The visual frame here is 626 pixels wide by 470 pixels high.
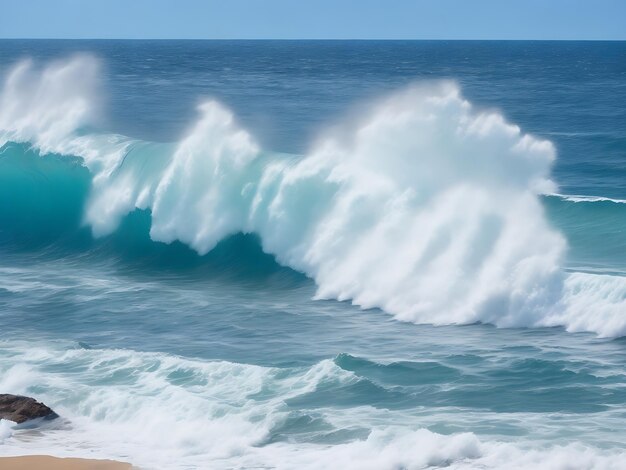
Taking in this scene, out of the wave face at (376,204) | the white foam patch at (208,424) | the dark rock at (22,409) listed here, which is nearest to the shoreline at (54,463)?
the white foam patch at (208,424)

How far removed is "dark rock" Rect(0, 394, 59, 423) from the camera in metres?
12.6

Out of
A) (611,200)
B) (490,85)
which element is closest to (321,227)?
Result: (611,200)

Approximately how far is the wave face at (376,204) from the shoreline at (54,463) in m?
7.12

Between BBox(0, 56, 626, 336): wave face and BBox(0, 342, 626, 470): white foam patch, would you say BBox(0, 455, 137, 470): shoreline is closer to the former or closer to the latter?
BBox(0, 342, 626, 470): white foam patch

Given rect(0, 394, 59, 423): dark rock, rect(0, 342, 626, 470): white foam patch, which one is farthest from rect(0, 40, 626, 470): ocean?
rect(0, 394, 59, 423): dark rock

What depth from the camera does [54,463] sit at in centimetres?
1145

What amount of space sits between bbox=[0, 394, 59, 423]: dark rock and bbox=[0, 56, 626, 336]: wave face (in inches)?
264

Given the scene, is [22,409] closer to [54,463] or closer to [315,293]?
[54,463]

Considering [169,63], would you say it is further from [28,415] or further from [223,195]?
[28,415]

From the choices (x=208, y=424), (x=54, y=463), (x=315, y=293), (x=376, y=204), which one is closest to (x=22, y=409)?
(x=54, y=463)

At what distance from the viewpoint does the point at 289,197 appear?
2272cm

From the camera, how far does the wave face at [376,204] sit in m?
17.6

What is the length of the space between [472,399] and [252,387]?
276cm

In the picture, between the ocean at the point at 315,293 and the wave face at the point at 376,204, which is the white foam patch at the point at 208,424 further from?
the wave face at the point at 376,204
